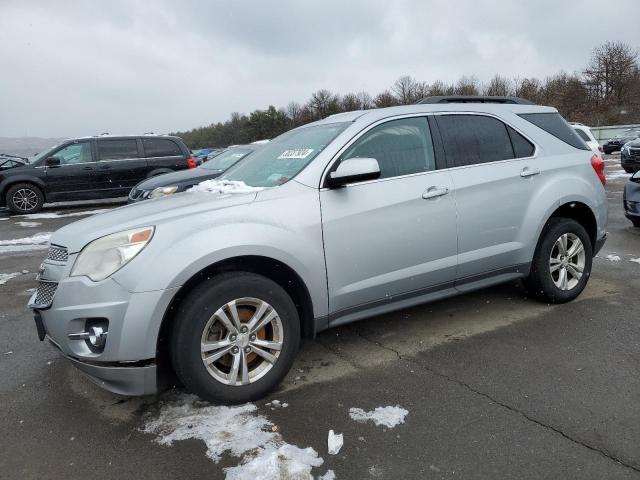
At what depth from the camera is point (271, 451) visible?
2.42 metres

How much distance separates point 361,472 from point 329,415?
50 centimetres

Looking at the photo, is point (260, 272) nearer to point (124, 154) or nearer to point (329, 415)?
point (329, 415)

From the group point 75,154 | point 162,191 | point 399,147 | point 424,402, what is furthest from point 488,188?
point 75,154

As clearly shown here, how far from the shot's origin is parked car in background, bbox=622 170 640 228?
7191 mm

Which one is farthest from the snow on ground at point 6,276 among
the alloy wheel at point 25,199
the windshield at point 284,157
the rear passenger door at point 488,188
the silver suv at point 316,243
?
the alloy wheel at point 25,199

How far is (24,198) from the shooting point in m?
11.8

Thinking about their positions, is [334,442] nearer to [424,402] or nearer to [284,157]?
[424,402]

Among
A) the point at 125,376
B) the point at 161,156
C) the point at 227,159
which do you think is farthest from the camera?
the point at 161,156

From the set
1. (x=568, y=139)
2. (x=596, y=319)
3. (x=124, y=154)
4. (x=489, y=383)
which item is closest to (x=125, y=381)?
(x=489, y=383)

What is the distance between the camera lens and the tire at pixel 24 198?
38.6 feet

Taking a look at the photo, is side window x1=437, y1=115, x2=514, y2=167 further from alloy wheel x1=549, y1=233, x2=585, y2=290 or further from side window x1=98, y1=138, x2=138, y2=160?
side window x1=98, y1=138, x2=138, y2=160

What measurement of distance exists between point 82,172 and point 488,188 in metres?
10.8

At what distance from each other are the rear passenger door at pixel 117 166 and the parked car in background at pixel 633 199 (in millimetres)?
10173

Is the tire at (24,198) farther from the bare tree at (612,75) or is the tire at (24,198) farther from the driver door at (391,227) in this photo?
the bare tree at (612,75)
